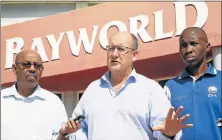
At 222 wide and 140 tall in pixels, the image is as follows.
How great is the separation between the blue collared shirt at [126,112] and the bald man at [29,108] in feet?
1.13

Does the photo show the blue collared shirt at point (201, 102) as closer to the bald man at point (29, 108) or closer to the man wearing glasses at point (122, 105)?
the man wearing glasses at point (122, 105)

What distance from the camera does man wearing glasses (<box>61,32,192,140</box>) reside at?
1973 millimetres

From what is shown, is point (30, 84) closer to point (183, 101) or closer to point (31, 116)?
point (31, 116)

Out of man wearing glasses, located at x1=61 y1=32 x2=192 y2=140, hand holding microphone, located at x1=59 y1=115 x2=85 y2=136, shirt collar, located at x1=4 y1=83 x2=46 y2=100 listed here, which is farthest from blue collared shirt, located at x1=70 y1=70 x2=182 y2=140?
shirt collar, located at x1=4 y1=83 x2=46 y2=100

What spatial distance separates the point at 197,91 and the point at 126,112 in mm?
443

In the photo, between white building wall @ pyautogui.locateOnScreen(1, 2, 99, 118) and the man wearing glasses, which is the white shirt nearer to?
the man wearing glasses

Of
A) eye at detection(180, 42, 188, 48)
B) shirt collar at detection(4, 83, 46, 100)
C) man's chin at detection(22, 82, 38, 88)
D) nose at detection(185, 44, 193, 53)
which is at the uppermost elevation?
eye at detection(180, 42, 188, 48)

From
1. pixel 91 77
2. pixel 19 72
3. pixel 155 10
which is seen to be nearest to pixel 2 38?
pixel 91 77

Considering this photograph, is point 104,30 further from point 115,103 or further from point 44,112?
point 115,103

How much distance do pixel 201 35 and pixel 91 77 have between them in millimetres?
2504

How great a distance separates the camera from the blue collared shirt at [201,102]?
6.89 feet

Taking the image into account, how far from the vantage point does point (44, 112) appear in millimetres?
2404

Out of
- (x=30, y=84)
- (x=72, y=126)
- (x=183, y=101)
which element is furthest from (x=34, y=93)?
(x=183, y=101)

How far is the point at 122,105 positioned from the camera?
2.01m
